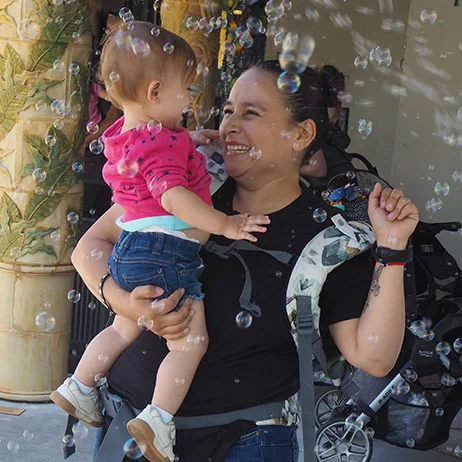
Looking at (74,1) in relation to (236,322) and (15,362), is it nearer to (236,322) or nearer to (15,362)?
(15,362)

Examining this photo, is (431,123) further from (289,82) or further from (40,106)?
(289,82)

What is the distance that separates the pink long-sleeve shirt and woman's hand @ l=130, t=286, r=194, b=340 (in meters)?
0.17

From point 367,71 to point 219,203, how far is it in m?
4.73

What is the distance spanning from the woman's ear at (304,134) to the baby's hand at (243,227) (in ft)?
1.06

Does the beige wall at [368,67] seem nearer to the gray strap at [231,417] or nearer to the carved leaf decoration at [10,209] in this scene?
the carved leaf decoration at [10,209]

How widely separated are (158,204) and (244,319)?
307mm

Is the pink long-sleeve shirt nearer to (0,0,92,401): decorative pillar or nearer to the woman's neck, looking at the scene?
the woman's neck

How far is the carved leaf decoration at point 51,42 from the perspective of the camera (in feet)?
13.1

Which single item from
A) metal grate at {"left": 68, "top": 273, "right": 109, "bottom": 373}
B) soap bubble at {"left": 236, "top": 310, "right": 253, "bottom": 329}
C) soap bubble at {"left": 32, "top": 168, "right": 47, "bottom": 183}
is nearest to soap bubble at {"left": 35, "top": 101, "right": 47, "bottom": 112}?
soap bubble at {"left": 32, "top": 168, "right": 47, "bottom": 183}

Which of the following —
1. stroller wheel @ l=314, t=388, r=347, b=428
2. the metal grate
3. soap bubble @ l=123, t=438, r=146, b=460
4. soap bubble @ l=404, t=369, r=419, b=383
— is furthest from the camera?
the metal grate

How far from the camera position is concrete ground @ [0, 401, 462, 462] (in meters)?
3.88

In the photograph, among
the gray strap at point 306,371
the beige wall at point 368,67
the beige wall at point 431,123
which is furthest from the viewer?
the beige wall at point 368,67

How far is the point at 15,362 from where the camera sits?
14.2 ft

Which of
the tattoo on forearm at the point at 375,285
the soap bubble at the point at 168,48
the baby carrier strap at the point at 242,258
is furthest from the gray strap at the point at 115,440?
the soap bubble at the point at 168,48
